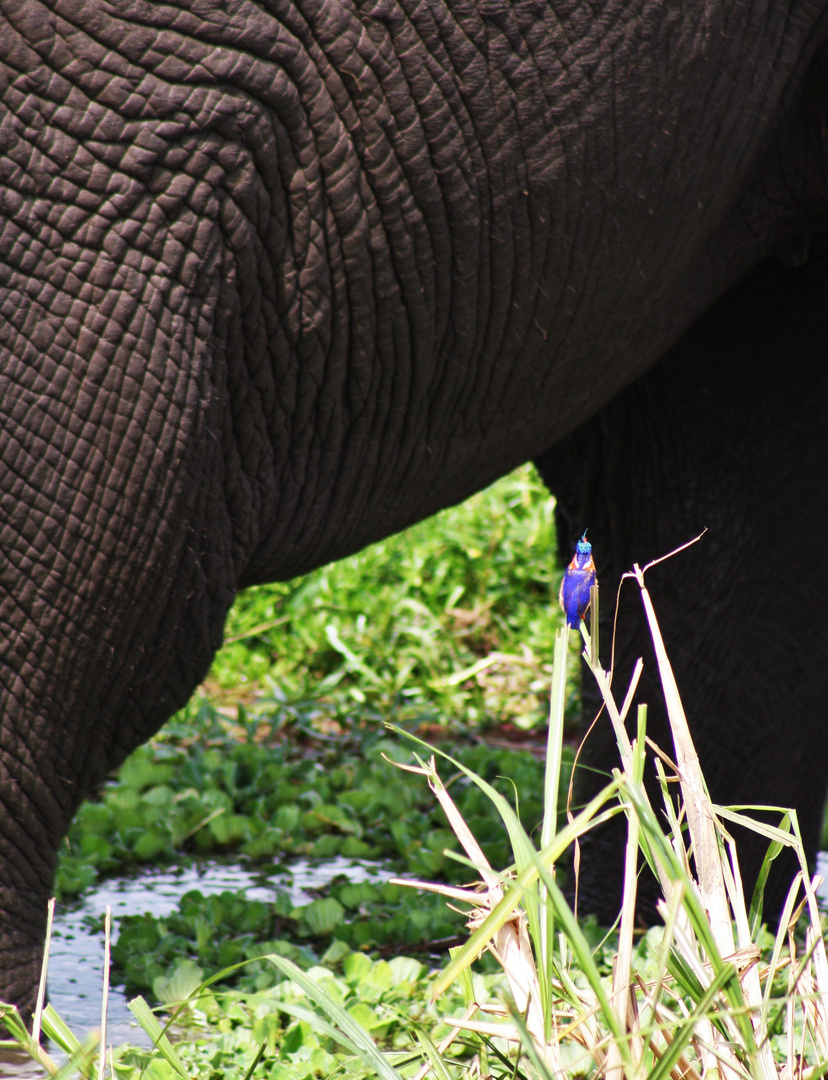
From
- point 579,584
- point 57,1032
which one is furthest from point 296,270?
point 57,1032

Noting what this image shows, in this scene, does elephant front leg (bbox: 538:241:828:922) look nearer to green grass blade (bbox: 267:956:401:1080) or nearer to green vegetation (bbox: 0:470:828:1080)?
green vegetation (bbox: 0:470:828:1080)

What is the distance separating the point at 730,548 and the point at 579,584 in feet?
5.14

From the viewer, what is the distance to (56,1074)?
866 mm

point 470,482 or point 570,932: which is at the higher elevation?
point 470,482

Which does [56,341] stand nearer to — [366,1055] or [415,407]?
[415,407]

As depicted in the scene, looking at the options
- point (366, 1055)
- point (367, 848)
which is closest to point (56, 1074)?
point (366, 1055)

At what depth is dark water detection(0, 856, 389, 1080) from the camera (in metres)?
2.10

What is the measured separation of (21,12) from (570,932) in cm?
104

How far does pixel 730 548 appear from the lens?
2477 mm

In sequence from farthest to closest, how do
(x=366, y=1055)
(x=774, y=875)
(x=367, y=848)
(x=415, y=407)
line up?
(x=367, y=848) → (x=774, y=875) → (x=415, y=407) → (x=366, y=1055)

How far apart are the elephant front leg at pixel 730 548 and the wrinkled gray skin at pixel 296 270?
18.6 inches

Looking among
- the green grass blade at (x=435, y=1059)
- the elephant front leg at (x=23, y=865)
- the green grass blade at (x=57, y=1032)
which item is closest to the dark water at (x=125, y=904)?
the elephant front leg at (x=23, y=865)

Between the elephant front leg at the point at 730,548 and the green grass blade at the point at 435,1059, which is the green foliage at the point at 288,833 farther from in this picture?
the green grass blade at the point at 435,1059

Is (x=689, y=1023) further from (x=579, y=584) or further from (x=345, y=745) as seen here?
(x=345, y=745)
